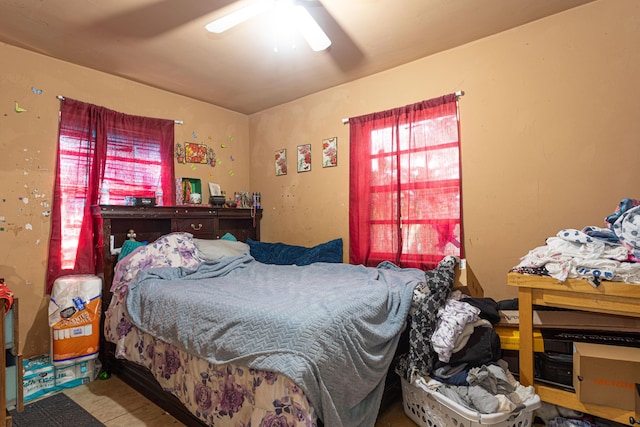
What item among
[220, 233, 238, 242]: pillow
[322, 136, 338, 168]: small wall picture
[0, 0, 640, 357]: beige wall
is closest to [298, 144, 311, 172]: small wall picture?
[322, 136, 338, 168]: small wall picture

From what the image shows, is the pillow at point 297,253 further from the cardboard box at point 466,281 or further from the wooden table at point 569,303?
the wooden table at point 569,303

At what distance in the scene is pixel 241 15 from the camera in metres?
1.82

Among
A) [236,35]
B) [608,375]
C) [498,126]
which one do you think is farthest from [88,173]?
[608,375]

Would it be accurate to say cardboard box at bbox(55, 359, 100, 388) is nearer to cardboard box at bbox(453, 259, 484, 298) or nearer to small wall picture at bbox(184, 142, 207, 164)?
small wall picture at bbox(184, 142, 207, 164)

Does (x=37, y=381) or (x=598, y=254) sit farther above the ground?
(x=598, y=254)

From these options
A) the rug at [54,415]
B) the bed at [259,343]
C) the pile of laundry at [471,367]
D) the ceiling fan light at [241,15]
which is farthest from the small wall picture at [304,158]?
the rug at [54,415]

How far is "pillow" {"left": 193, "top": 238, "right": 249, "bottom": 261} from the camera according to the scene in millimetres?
2877

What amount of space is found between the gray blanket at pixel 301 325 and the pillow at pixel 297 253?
3.03 feet

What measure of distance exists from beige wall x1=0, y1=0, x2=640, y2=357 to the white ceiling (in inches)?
5.6

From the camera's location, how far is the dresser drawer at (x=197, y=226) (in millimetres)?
3199

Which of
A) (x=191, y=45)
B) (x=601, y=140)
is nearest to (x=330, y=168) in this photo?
(x=191, y=45)

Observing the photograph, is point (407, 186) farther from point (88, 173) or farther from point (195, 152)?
point (88, 173)

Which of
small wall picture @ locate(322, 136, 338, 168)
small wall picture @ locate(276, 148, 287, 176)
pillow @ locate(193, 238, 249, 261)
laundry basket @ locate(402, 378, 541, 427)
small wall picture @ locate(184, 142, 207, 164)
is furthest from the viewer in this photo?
small wall picture @ locate(276, 148, 287, 176)

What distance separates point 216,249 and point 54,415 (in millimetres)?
1507
